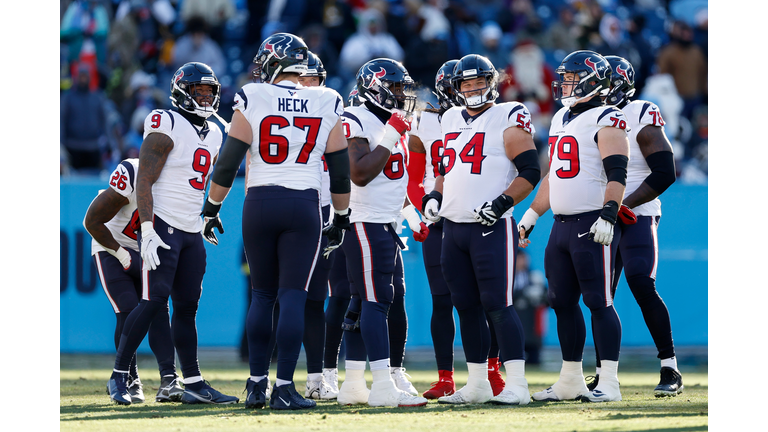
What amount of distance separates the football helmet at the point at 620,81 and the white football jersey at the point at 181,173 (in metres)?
2.99

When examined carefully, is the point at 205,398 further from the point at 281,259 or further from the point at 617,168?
the point at 617,168

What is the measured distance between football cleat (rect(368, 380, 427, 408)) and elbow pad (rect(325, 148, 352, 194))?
4.05 ft

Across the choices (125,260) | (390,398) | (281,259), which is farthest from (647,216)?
(125,260)

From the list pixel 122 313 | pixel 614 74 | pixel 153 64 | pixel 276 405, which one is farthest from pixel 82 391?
pixel 153 64

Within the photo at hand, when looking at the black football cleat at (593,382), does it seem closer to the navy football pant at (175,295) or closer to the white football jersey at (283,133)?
the white football jersey at (283,133)

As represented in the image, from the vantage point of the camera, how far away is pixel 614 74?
261 inches

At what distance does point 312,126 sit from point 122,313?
2236 millimetres

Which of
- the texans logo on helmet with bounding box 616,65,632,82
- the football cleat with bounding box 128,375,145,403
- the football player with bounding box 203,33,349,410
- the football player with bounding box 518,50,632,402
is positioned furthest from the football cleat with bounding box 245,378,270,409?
the texans logo on helmet with bounding box 616,65,632,82

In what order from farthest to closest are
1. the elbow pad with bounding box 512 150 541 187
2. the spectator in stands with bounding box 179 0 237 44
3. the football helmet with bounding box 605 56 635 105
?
1. the spectator in stands with bounding box 179 0 237 44
2. the football helmet with bounding box 605 56 635 105
3. the elbow pad with bounding box 512 150 541 187

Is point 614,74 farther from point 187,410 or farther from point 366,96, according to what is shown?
point 187,410

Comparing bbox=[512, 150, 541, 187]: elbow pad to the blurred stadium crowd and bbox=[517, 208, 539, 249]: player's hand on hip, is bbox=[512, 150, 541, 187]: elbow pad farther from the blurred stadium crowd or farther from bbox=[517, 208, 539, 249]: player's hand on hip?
the blurred stadium crowd

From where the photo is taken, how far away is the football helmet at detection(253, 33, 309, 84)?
546 centimetres

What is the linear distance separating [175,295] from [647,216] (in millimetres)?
3457

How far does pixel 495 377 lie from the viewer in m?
6.32
